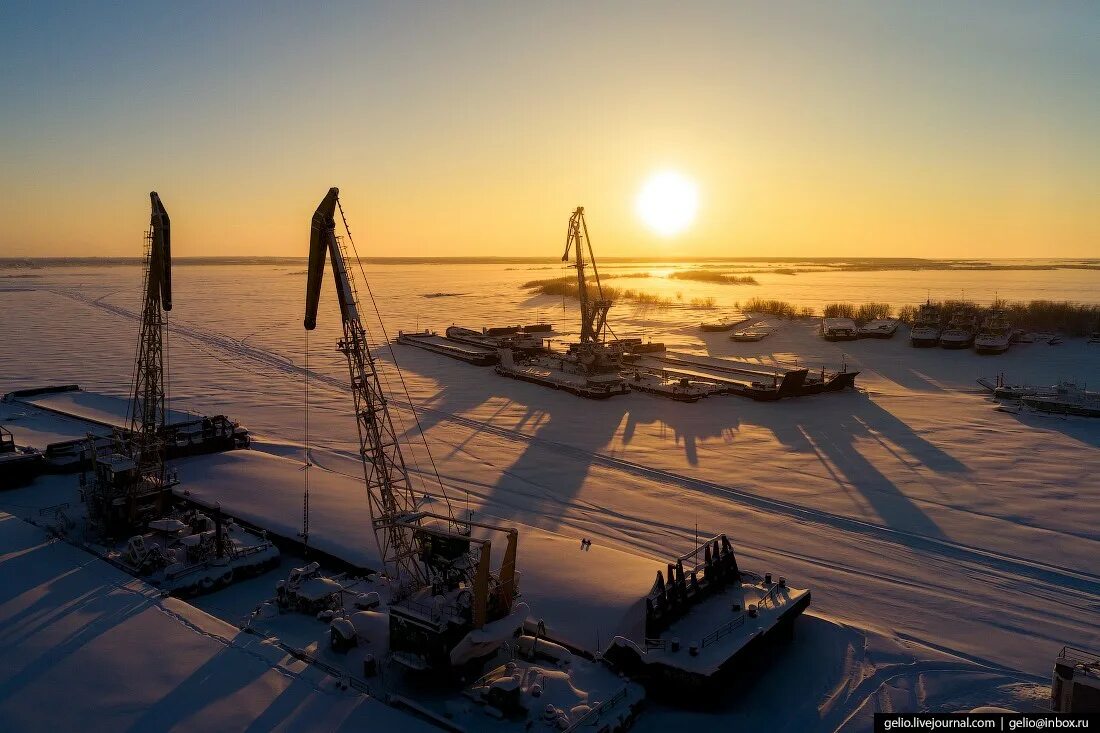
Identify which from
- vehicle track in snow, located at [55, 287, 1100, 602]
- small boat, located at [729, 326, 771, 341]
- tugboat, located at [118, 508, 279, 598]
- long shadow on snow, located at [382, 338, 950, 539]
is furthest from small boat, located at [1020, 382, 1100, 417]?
tugboat, located at [118, 508, 279, 598]

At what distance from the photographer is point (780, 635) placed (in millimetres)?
17219

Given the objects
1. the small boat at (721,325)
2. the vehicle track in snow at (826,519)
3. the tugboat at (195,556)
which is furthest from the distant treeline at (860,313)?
the tugboat at (195,556)

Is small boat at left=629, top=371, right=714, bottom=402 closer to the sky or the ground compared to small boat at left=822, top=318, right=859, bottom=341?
closer to the ground

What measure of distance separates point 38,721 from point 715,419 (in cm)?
3226

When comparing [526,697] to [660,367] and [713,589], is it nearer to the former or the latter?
[713,589]

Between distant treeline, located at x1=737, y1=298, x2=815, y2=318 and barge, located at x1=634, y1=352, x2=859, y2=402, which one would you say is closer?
barge, located at x1=634, y1=352, x2=859, y2=402

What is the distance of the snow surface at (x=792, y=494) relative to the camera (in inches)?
652

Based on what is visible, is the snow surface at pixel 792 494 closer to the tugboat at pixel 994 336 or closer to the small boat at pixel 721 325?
the tugboat at pixel 994 336

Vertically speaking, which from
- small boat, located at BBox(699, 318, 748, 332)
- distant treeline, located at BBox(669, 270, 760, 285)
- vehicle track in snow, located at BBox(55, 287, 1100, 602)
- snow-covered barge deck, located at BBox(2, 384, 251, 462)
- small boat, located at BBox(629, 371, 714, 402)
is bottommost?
vehicle track in snow, located at BBox(55, 287, 1100, 602)

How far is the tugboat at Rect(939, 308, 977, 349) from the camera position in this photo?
60.2 m

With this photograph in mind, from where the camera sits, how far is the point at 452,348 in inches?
2480

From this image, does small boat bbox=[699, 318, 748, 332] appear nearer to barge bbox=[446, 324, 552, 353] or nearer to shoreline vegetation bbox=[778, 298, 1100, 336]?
shoreline vegetation bbox=[778, 298, 1100, 336]

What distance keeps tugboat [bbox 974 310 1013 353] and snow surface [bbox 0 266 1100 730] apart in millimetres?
999

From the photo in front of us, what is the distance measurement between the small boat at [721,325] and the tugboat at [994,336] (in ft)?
74.2
